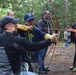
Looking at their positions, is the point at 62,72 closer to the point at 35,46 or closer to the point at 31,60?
the point at 31,60

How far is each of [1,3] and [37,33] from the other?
214 inches

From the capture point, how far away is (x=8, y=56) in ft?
14.8

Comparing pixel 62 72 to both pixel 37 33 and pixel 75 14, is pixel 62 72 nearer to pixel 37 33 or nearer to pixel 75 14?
pixel 37 33

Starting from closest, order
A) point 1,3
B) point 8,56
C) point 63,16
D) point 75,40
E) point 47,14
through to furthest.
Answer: point 8,56 < point 47,14 < point 75,40 < point 1,3 < point 63,16

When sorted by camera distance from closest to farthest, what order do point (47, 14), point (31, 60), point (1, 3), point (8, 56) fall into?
point (8, 56) < point (31, 60) < point (47, 14) < point (1, 3)

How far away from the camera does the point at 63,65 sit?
1127 cm

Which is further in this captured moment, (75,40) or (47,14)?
(75,40)

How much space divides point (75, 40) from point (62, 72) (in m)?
1.10

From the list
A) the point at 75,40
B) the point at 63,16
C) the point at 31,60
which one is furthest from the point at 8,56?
the point at 63,16

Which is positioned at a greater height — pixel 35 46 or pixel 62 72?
pixel 35 46

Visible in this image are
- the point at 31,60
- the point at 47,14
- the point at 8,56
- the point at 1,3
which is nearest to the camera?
the point at 8,56

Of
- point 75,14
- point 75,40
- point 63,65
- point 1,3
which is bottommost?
point 75,14

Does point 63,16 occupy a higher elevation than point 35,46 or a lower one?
lower

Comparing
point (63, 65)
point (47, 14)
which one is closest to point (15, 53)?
point (47, 14)
